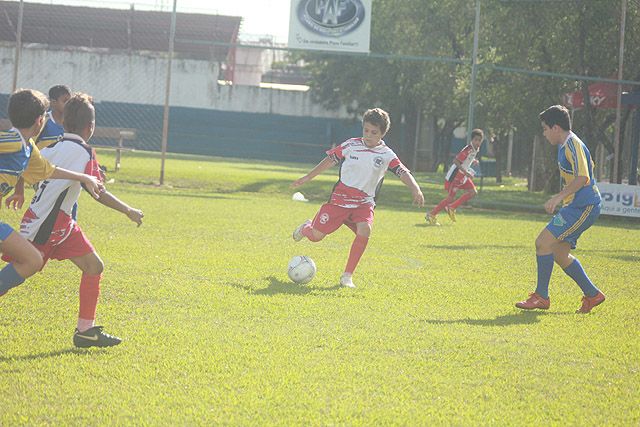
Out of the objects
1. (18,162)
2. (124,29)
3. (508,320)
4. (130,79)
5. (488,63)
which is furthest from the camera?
(124,29)

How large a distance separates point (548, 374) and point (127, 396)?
2617 millimetres

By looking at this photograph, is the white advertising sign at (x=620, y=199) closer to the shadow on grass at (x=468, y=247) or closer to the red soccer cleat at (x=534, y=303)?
the shadow on grass at (x=468, y=247)

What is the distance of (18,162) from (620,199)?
17.8 meters

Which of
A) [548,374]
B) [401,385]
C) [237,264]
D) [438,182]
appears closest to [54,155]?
[401,385]

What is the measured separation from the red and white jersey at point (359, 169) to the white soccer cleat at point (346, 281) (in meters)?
0.88

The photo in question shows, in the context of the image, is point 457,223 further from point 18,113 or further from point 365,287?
point 18,113

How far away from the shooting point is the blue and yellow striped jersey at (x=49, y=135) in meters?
9.75

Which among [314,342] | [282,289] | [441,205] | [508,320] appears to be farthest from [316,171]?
[441,205]

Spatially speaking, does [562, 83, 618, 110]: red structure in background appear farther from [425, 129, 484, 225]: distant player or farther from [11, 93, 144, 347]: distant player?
[11, 93, 144, 347]: distant player

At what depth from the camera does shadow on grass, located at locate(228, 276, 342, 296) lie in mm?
8953

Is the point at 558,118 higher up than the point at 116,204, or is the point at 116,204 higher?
the point at 558,118

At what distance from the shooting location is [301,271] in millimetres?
9531

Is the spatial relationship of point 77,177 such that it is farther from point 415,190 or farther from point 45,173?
point 415,190

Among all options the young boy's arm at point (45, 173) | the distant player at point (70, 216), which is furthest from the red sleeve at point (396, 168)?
the young boy's arm at point (45, 173)
